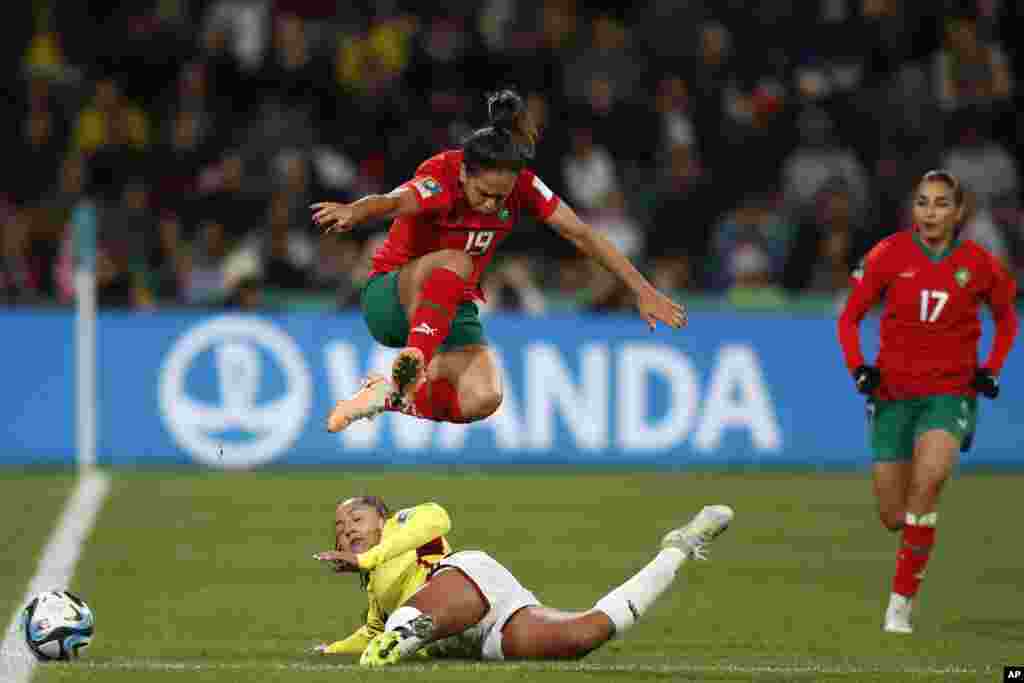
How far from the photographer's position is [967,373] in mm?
10055

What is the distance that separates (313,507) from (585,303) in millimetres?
4006

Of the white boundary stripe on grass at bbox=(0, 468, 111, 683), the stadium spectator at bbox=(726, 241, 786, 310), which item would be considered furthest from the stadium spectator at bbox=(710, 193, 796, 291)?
the white boundary stripe on grass at bbox=(0, 468, 111, 683)

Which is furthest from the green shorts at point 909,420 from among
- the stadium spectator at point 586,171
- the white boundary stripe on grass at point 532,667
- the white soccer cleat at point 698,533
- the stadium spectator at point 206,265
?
the stadium spectator at point 586,171

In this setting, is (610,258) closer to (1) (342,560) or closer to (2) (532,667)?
(2) (532,667)

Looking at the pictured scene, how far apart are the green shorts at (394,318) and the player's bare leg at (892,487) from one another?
2.09m

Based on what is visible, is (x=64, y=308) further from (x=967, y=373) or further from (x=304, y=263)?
(x=967, y=373)

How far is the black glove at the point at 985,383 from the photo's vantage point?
32.7ft

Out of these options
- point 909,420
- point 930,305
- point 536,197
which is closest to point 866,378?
point 909,420

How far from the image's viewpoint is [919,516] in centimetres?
989

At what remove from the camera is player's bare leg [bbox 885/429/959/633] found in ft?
32.1

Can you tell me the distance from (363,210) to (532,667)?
1.98 m

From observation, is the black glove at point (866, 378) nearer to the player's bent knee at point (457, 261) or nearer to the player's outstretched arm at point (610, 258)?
the player's outstretched arm at point (610, 258)

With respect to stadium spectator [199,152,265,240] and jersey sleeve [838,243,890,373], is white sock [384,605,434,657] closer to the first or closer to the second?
jersey sleeve [838,243,890,373]

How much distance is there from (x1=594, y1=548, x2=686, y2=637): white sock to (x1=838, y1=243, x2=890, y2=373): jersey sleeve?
2039 millimetres
